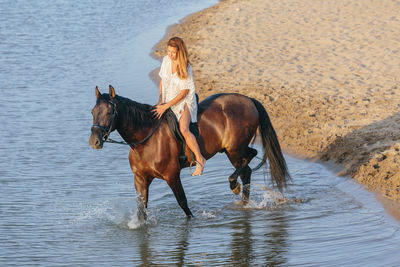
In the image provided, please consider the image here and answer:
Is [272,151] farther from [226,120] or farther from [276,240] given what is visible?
[276,240]

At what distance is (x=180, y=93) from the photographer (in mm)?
7004

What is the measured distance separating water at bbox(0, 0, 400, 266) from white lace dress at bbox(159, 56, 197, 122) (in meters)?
1.54

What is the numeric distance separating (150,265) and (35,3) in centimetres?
2534

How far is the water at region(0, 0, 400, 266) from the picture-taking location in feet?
22.1

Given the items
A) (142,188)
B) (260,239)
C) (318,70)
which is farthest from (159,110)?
(318,70)

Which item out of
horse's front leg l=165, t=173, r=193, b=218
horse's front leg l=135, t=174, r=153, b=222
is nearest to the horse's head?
horse's front leg l=135, t=174, r=153, b=222

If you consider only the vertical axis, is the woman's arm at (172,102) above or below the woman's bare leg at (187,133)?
above

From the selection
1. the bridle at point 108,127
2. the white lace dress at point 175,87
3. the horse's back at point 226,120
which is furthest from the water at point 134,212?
the white lace dress at point 175,87

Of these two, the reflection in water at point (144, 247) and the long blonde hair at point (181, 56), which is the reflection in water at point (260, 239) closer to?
the reflection in water at point (144, 247)

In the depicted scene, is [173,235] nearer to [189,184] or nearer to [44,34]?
[189,184]

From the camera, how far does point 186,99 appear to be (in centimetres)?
712

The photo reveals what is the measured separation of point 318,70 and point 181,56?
329 inches

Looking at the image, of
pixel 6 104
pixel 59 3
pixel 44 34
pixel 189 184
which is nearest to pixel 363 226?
pixel 189 184

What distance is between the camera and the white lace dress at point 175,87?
277 inches
